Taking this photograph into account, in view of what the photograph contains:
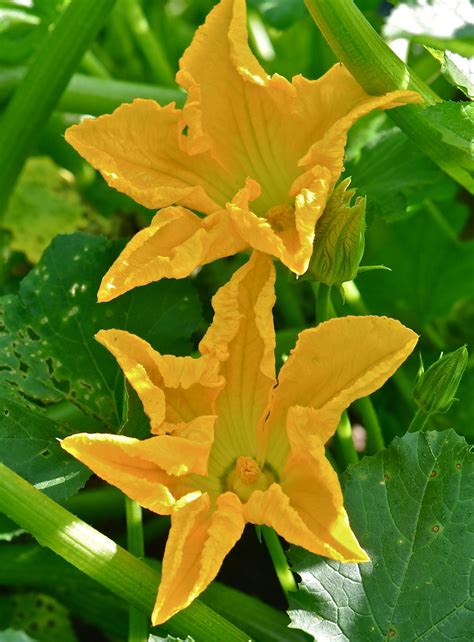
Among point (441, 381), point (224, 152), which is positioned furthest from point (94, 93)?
point (441, 381)

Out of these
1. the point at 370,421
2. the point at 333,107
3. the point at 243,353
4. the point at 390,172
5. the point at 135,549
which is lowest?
the point at 135,549

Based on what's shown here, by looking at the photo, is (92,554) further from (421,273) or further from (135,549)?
(421,273)

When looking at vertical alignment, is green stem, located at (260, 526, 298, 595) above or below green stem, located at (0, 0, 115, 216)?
below

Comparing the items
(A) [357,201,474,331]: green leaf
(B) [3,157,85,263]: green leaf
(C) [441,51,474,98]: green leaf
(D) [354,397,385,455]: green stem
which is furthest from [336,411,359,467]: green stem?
(B) [3,157,85,263]: green leaf

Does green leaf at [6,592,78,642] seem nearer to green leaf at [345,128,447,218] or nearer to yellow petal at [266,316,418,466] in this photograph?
yellow petal at [266,316,418,466]

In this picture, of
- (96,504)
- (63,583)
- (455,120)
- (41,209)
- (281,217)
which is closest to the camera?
(455,120)

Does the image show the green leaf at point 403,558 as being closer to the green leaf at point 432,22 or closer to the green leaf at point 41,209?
the green leaf at point 432,22

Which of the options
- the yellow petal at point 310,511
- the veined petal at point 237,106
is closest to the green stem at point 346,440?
the yellow petal at point 310,511

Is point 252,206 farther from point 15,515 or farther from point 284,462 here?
point 15,515
